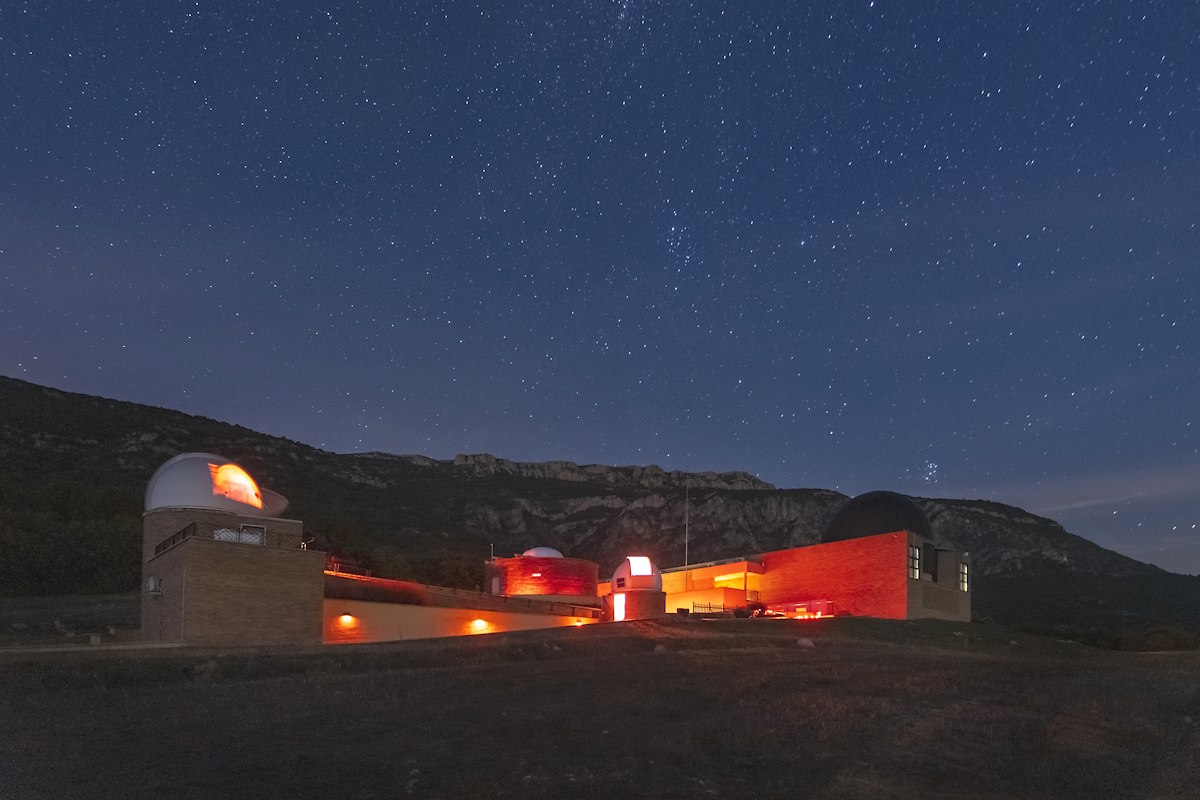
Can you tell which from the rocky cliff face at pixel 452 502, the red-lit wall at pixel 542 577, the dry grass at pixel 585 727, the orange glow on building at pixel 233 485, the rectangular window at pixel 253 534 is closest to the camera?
the dry grass at pixel 585 727

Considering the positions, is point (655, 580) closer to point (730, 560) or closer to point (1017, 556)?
point (730, 560)

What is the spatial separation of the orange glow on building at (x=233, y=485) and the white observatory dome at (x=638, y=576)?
21.8 m

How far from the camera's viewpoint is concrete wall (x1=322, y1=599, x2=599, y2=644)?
3725 centimetres

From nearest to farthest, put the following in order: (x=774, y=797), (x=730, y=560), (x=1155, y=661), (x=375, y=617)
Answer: (x=774, y=797), (x=1155, y=661), (x=375, y=617), (x=730, y=560)

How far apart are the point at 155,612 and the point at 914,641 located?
29906 mm

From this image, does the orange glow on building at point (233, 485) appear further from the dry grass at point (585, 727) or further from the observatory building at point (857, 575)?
the observatory building at point (857, 575)

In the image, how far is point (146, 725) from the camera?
1658 centimetres

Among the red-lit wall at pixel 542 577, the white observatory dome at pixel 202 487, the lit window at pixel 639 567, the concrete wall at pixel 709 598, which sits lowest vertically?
the concrete wall at pixel 709 598

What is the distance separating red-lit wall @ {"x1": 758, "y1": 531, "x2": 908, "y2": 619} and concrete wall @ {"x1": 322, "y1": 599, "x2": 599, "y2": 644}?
1470 cm

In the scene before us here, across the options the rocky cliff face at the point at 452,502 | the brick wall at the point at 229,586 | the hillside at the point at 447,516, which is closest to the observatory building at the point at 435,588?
the brick wall at the point at 229,586

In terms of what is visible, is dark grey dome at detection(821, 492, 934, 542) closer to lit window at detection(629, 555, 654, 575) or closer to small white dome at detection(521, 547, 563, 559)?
lit window at detection(629, 555, 654, 575)

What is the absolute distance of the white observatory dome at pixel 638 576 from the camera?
5159 centimetres

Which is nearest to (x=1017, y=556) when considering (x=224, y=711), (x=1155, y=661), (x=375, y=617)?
(x=1155, y=661)

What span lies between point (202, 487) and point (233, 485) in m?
1.18
